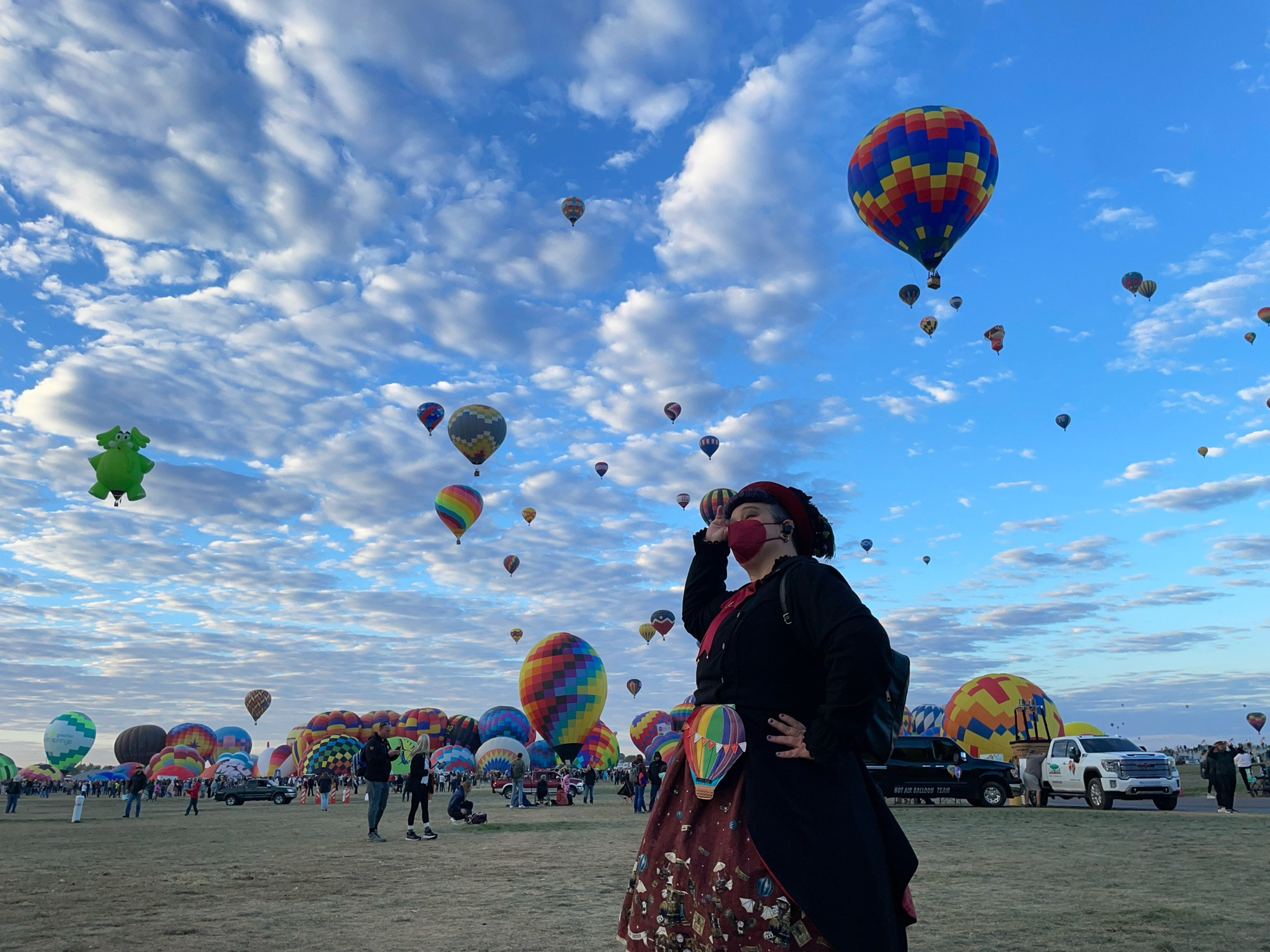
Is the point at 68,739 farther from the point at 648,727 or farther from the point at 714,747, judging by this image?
the point at 714,747

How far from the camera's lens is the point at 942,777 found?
23359mm

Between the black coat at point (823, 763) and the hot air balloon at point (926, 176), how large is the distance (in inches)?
A: 995

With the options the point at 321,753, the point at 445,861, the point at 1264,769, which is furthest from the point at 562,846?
the point at 321,753

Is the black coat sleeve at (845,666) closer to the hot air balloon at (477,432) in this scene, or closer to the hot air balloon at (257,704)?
the hot air balloon at (477,432)

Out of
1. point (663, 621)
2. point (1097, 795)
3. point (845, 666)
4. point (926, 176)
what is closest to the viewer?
point (845, 666)

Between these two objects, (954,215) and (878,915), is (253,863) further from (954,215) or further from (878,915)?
(954,215)

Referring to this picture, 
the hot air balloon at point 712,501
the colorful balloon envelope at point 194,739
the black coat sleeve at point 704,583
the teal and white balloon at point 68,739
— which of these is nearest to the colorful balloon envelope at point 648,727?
the hot air balloon at point 712,501

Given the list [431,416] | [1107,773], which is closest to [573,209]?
[431,416]

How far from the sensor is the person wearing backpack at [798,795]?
2.54 m

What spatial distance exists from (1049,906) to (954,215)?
2215 cm

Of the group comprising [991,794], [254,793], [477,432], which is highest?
[477,432]

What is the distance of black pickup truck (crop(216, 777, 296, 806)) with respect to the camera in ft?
142

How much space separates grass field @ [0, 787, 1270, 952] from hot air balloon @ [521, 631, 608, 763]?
72.0ft

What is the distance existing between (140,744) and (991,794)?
82.1 meters
